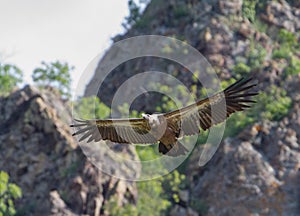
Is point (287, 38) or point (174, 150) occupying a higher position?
point (287, 38)

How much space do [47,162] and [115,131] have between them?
10.1 m

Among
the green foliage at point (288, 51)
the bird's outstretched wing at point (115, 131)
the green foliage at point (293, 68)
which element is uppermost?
the green foliage at point (288, 51)

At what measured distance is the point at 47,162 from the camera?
31141mm

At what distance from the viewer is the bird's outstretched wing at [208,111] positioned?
1989 centimetres

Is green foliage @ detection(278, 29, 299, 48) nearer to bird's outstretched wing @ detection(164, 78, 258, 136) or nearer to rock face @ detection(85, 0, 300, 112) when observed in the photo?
rock face @ detection(85, 0, 300, 112)

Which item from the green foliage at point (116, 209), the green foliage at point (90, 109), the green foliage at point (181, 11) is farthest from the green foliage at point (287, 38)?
the green foliage at point (116, 209)

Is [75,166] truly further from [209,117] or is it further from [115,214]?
[209,117]

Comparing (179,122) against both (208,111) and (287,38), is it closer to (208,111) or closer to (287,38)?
(208,111)

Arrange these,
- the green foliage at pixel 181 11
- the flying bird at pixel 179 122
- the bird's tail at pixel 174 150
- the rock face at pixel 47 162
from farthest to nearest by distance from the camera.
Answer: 1. the green foliage at pixel 181 11
2. the rock face at pixel 47 162
3. the bird's tail at pixel 174 150
4. the flying bird at pixel 179 122

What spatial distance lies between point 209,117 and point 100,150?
10952 millimetres

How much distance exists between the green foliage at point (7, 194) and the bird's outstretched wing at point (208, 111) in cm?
1045

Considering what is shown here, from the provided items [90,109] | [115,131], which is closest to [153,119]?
[115,131]

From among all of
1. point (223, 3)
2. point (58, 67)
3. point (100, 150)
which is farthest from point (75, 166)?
point (223, 3)

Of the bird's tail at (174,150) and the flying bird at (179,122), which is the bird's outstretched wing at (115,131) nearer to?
the flying bird at (179,122)
